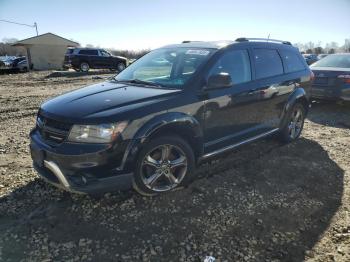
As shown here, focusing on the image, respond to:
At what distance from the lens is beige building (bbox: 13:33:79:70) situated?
Answer: 30375 millimetres

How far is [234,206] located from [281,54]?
3026mm

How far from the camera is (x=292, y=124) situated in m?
6.04

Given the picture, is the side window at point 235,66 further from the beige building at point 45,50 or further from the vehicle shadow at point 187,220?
the beige building at point 45,50

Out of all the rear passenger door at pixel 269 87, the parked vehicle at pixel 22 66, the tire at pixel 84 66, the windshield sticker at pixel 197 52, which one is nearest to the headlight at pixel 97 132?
the windshield sticker at pixel 197 52

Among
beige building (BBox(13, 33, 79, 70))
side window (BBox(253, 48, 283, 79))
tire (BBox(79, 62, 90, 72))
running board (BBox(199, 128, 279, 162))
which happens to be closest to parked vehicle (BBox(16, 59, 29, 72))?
beige building (BBox(13, 33, 79, 70))

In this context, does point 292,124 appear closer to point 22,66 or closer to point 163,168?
point 163,168

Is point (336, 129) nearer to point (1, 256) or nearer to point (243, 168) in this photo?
point (243, 168)

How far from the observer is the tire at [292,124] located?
228 inches

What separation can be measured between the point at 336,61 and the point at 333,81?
1193mm

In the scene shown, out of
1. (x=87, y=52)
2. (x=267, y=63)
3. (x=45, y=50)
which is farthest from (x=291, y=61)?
(x=45, y=50)

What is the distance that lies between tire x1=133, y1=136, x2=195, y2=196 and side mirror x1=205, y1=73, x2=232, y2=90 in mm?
783

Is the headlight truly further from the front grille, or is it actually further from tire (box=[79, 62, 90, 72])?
tire (box=[79, 62, 90, 72])

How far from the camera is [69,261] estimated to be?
2.87 meters

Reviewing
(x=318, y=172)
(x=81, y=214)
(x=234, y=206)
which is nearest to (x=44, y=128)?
(x=81, y=214)
